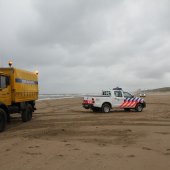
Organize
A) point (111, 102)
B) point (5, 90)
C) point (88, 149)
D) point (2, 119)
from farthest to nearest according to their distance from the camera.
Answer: point (111, 102)
point (5, 90)
point (2, 119)
point (88, 149)

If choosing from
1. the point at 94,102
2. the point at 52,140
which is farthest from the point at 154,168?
the point at 94,102

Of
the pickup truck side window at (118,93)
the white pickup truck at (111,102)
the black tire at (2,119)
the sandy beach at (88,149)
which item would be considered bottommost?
the sandy beach at (88,149)

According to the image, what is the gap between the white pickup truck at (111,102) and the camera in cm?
2583

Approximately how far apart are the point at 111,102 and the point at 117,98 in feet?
2.07

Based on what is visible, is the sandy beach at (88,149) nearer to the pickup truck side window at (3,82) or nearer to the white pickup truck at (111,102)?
the pickup truck side window at (3,82)

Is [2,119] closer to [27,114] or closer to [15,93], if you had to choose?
[15,93]

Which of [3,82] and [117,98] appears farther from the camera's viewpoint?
[117,98]

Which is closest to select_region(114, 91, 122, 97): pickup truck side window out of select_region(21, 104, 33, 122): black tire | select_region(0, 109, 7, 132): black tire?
select_region(21, 104, 33, 122): black tire

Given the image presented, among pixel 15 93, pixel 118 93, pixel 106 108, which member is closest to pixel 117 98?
pixel 118 93

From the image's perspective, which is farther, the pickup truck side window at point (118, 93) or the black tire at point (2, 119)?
the pickup truck side window at point (118, 93)

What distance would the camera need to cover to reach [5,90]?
16.6 m

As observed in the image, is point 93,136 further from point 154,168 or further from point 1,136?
point 154,168

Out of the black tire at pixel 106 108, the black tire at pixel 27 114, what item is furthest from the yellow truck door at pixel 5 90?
the black tire at pixel 106 108

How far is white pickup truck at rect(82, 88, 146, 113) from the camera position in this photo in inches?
1017
